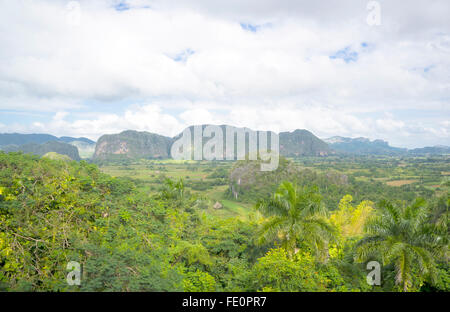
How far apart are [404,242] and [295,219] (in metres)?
3.78

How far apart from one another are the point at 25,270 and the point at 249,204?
53.4 meters

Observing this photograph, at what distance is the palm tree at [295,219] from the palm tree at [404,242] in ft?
4.87

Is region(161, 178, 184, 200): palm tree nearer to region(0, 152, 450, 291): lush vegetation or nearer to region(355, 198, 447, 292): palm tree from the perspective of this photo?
region(0, 152, 450, 291): lush vegetation

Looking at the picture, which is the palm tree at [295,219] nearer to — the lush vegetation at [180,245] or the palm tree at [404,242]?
the lush vegetation at [180,245]

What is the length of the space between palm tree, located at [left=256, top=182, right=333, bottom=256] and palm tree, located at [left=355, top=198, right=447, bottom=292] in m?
1.48

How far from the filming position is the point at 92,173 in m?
13.4

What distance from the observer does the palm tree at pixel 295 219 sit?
9602mm

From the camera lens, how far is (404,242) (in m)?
8.70

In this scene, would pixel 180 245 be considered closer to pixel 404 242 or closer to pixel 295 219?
pixel 295 219

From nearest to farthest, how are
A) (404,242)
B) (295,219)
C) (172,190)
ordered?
(404,242)
(295,219)
(172,190)

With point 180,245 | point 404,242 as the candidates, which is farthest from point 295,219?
point 180,245

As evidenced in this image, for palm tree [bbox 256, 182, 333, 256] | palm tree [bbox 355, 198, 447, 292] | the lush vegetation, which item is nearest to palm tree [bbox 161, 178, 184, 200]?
the lush vegetation
